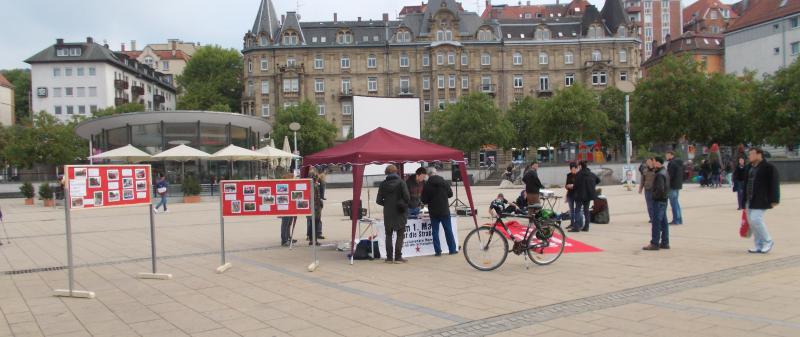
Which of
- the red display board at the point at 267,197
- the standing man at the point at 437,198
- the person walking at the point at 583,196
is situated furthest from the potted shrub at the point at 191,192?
the standing man at the point at 437,198

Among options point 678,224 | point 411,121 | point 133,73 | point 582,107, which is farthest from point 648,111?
point 133,73

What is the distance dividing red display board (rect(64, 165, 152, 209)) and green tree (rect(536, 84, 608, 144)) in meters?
48.7

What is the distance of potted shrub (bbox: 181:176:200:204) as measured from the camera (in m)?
32.7

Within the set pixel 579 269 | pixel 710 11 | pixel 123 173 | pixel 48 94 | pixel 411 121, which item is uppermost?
pixel 710 11

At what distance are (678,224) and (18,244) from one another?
15.8 meters

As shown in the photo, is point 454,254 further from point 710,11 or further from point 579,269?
point 710,11

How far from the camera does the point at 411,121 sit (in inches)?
895

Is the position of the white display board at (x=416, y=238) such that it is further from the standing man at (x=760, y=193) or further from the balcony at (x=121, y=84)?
the balcony at (x=121, y=84)

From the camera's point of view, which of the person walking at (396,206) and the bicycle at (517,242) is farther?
the person walking at (396,206)

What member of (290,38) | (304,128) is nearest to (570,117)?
(304,128)

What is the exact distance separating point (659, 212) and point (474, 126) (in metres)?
48.3

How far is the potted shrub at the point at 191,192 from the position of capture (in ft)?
107

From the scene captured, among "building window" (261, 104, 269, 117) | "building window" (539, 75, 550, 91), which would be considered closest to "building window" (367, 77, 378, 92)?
"building window" (261, 104, 269, 117)

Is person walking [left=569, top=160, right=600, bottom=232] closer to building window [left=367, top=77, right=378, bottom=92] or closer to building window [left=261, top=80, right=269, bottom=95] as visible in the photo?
building window [left=367, top=77, right=378, bottom=92]
